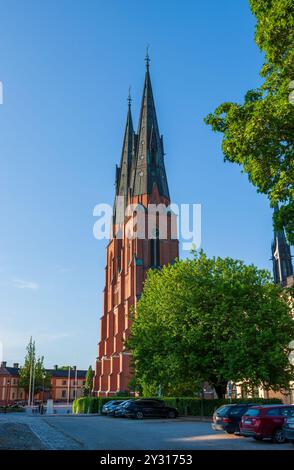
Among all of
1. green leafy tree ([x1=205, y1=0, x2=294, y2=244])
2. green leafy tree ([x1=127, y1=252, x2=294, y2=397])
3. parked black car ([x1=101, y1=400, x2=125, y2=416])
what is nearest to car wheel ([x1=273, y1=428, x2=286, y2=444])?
green leafy tree ([x1=205, y1=0, x2=294, y2=244])

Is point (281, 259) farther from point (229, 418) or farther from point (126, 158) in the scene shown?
point (229, 418)

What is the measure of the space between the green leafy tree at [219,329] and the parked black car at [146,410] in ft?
5.93

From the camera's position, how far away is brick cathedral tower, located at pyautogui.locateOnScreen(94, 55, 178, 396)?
72.7 meters

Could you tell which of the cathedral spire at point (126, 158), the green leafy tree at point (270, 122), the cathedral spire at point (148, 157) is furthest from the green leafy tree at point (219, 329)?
the cathedral spire at point (126, 158)

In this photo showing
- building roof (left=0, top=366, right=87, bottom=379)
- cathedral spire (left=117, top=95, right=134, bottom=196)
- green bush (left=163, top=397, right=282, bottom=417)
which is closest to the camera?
green bush (left=163, top=397, right=282, bottom=417)

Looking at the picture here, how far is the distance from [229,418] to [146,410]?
15631 millimetres

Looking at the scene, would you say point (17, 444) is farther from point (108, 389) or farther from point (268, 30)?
point (108, 389)

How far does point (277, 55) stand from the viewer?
16.8m

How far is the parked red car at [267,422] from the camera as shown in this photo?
1711 cm

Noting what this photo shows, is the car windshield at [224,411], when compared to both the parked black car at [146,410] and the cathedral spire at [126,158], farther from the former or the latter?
the cathedral spire at [126,158]

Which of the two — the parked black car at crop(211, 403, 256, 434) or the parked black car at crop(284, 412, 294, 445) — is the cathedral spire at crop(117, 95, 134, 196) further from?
the parked black car at crop(284, 412, 294, 445)

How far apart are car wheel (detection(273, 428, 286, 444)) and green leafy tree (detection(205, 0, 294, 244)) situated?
6.92m

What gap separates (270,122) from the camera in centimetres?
1551

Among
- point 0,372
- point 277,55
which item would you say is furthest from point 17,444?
point 0,372
